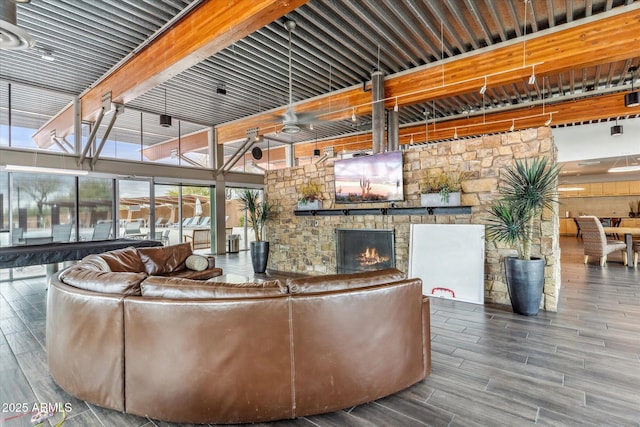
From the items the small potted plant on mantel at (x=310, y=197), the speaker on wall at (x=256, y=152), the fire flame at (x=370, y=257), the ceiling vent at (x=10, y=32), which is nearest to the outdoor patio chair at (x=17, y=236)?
the ceiling vent at (x=10, y=32)

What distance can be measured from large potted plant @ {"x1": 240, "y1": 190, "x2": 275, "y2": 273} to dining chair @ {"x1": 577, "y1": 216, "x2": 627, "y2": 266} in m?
6.56

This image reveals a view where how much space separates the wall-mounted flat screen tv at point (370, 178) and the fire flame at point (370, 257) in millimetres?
915

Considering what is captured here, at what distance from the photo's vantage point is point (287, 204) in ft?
22.6

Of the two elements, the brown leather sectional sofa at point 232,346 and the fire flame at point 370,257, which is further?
the fire flame at point 370,257

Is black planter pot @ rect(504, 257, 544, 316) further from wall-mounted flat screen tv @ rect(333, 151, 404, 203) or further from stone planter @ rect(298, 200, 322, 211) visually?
stone planter @ rect(298, 200, 322, 211)

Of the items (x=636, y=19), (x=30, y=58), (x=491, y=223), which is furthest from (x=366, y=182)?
(x=30, y=58)

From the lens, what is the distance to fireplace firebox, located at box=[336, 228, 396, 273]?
5480mm

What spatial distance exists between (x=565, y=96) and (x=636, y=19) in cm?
343

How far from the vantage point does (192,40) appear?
3859 mm

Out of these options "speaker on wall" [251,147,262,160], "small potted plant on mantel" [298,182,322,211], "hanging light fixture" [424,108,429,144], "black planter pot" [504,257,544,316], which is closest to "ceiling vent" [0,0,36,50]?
"small potted plant on mantel" [298,182,322,211]

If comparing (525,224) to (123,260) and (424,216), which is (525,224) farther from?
(123,260)

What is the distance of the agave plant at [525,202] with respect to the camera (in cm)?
368

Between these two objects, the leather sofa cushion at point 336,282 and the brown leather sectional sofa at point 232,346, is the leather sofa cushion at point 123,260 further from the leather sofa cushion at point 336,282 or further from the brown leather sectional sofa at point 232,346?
the leather sofa cushion at point 336,282

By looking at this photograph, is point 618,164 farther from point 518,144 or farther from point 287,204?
point 287,204
